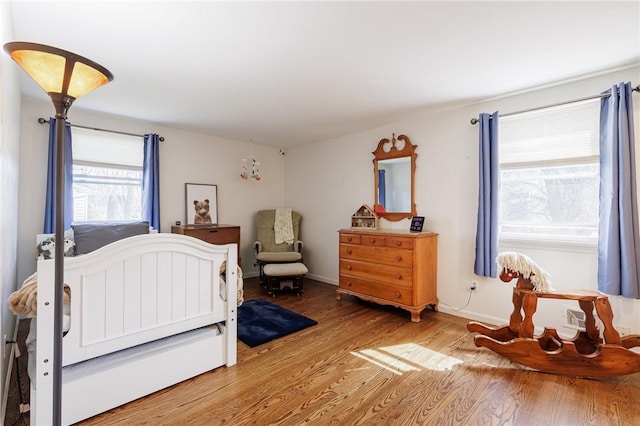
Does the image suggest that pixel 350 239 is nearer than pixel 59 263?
No

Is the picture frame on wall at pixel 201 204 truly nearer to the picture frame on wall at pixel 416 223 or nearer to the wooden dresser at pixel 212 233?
the wooden dresser at pixel 212 233

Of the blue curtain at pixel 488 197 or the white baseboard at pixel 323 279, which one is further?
the white baseboard at pixel 323 279

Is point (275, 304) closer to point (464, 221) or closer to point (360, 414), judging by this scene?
point (360, 414)

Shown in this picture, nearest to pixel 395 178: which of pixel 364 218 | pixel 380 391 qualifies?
pixel 364 218

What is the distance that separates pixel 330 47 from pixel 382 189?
2.23m

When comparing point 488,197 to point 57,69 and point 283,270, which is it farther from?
point 57,69

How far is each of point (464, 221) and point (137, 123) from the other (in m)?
4.30

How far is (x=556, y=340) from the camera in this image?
2.21m

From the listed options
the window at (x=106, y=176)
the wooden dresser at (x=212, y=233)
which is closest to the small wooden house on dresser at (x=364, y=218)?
the wooden dresser at (x=212, y=233)

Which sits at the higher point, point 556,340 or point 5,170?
point 5,170

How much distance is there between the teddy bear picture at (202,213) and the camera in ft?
14.3

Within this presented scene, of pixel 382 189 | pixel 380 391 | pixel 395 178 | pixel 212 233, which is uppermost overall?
pixel 395 178

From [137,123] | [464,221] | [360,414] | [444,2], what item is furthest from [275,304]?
[444,2]

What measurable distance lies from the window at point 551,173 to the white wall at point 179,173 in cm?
373
